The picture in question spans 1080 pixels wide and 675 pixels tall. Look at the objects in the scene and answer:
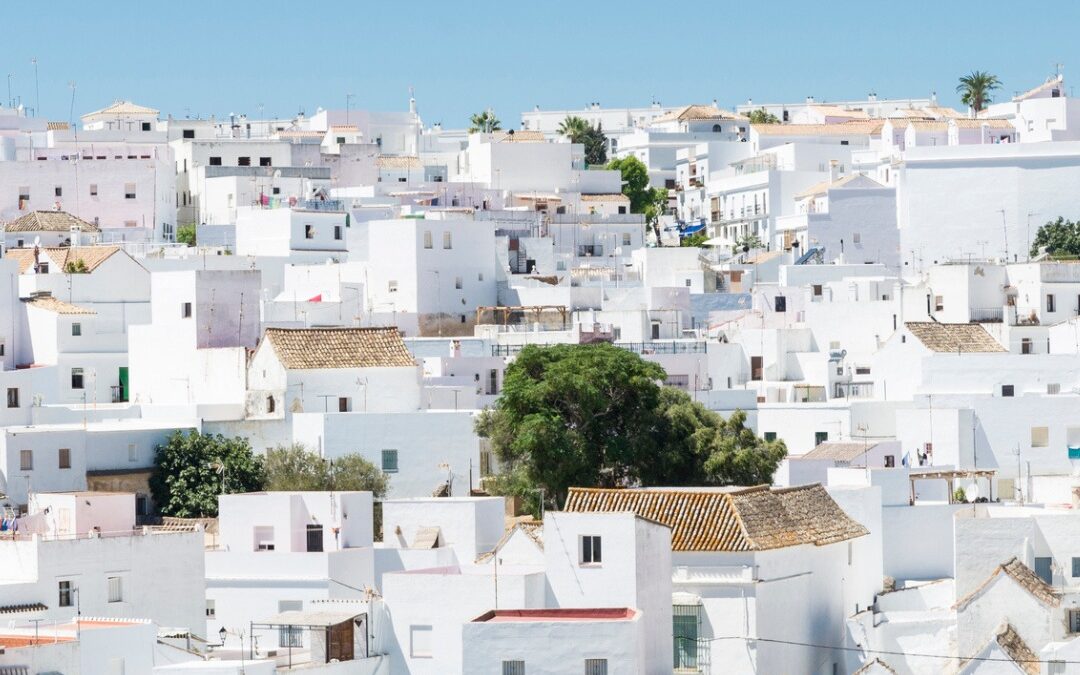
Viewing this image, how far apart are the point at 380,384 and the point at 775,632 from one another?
12.5 metres

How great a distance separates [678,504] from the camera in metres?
32.0

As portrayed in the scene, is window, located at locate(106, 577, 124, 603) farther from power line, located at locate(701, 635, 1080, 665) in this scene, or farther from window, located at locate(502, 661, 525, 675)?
power line, located at locate(701, 635, 1080, 665)

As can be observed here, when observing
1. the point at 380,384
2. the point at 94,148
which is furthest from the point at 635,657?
the point at 94,148

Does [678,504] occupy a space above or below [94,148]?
below

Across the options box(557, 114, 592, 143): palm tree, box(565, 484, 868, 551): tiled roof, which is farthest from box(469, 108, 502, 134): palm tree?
box(565, 484, 868, 551): tiled roof

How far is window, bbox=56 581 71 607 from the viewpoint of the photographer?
101ft

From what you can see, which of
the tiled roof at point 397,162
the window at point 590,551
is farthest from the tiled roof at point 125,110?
the window at point 590,551

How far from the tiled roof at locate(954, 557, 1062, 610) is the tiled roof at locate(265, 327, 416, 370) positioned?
41.2 ft

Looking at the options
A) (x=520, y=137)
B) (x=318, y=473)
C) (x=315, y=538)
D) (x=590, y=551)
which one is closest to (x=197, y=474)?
(x=318, y=473)

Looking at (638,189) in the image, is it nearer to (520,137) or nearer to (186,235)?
(520,137)

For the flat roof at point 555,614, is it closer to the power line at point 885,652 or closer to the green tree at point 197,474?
the power line at point 885,652

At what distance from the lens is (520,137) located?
3046 inches

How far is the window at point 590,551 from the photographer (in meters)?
28.9

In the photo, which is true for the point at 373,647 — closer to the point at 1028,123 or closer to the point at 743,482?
the point at 743,482
